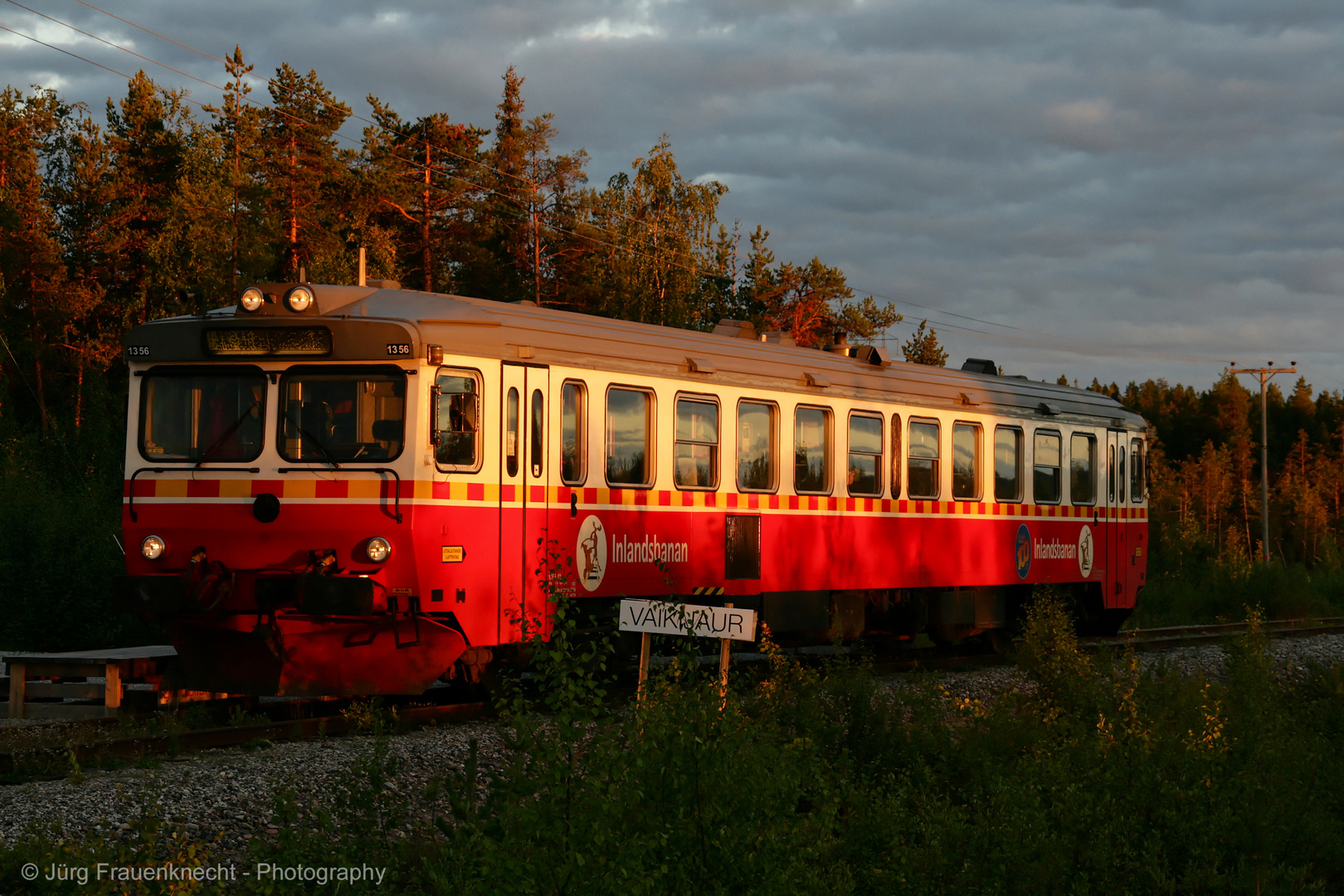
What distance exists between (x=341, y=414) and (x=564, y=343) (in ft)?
6.37

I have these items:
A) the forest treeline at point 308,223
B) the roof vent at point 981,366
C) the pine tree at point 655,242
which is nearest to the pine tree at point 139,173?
the forest treeline at point 308,223

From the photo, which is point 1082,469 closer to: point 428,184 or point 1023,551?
point 1023,551

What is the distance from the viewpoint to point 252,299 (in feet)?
34.8

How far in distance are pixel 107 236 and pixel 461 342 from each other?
32960mm

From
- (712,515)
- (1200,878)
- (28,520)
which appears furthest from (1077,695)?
(28,520)

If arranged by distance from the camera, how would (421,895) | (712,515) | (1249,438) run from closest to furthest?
(421,895) → (712,515) → (1249,438)

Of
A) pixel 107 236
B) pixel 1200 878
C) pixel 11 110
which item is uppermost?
pixel 11 110

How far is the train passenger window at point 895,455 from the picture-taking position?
48.9 ft

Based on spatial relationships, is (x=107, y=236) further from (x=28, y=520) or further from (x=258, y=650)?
(x=258, y=650)

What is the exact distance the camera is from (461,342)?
1044 centimetres

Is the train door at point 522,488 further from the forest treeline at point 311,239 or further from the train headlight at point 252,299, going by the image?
the forest treeline at point 311,239

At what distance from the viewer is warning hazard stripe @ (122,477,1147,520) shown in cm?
1021

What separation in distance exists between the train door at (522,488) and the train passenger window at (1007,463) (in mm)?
7299

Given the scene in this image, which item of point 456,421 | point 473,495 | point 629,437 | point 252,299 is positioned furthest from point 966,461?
point 252,299
